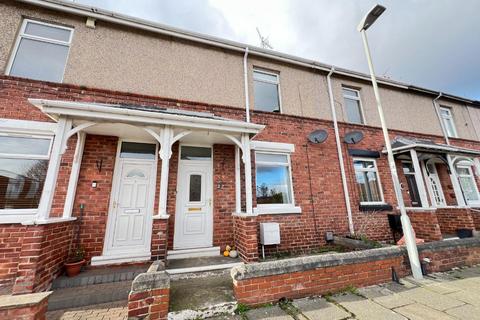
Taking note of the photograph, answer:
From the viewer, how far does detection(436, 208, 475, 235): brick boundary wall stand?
261 inches

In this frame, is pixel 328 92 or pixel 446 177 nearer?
pixel 328 92

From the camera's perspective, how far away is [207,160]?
220 inches

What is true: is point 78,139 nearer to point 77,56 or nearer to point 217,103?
point 77,56

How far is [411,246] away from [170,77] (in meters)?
Answer: 7.14

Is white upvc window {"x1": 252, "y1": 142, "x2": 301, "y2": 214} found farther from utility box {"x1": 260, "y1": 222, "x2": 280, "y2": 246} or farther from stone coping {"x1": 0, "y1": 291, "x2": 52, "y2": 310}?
stone coping {"x1": 0, "y1": 291, "x2": 52, "y2": 310}

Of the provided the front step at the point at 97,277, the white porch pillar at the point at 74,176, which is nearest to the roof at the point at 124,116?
the white porch pillar at the point at 74,176

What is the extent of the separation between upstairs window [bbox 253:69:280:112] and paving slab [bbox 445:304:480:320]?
18.9 feet

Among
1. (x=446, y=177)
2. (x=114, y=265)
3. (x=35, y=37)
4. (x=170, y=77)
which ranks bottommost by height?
(x=114, y=265)

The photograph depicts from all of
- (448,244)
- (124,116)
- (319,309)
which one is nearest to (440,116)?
(448,244)

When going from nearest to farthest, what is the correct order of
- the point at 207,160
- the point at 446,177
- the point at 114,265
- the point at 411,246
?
the point at 411,246 → the point at 114,265 → the point at 207,160 → the point at 446,177

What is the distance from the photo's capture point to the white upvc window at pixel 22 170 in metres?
4.00

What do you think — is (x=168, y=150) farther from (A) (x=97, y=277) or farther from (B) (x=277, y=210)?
(B) (x=277, y=210)

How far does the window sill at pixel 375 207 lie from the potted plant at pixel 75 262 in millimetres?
7529

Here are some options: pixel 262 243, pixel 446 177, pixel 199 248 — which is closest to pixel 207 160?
pixel 199 248
